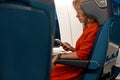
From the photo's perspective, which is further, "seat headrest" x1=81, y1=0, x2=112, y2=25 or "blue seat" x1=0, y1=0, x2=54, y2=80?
"seat headrest" x1=81, y1=0, x2=112, y2=25

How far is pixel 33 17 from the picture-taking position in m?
0.93

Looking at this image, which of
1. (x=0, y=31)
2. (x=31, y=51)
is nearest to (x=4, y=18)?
(x=0, y=31)

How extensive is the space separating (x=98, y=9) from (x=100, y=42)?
0.88 ft

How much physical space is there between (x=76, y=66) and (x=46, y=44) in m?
1.28

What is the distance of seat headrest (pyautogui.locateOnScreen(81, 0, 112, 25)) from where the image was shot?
2.24 meters

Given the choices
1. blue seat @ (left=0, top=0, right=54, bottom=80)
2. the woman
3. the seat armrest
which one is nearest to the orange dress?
the woman

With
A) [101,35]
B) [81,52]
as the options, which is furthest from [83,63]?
[101,35]

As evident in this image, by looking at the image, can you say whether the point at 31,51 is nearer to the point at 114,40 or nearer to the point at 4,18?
the point at 4,18

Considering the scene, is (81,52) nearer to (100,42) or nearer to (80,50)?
(80,50)

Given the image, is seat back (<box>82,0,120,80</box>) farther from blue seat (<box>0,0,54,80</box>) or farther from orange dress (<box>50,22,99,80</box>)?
blue seat (<box>0,0,54,80</box>)

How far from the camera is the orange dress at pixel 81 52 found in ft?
7.53

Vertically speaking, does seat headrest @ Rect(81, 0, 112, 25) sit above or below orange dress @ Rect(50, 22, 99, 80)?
above

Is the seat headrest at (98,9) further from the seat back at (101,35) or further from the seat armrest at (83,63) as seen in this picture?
the seat armrest at (83,63)

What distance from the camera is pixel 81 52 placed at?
7.59 ft
